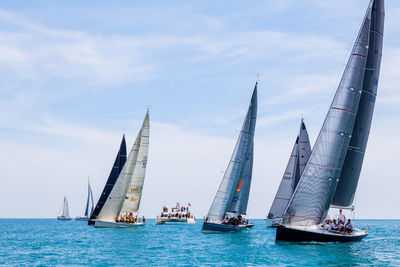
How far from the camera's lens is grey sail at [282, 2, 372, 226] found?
1475 inches

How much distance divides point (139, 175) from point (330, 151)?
31.2m

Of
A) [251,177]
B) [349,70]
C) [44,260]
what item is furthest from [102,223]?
[349,70]

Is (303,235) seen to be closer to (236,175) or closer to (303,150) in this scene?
(236,175)

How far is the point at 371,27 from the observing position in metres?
40.7

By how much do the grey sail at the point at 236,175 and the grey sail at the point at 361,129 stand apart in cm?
1461

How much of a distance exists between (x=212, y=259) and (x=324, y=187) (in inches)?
419

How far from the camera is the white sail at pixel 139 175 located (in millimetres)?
62469

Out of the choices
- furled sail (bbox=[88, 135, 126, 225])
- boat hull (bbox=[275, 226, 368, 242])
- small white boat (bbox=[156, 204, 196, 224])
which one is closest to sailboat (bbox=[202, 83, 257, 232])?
boat hull (bbox=[275, 226, 368, 242])

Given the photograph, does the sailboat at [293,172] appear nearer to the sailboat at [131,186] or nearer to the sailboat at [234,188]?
the sailboat at [234,188]

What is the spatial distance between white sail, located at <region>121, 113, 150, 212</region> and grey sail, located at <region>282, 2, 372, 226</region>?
2913cm

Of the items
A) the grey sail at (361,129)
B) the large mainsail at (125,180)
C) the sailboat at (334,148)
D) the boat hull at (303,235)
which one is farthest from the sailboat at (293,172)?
the boat hull at (303,235)

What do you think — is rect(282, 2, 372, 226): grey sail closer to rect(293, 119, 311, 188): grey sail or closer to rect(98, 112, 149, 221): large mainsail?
rect(293, 119, 311, 188): grey sail

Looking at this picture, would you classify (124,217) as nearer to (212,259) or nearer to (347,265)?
(212,259)

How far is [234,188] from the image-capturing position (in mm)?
54219
